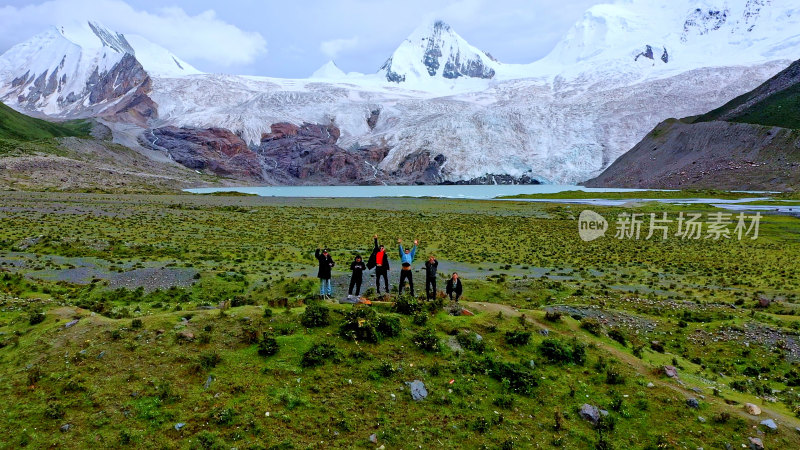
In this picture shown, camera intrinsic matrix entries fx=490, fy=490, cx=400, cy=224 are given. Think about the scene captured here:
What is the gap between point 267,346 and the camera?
40.6ft

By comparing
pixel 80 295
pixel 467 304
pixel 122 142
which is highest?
pixel 122 142

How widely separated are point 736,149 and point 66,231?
146825 mm

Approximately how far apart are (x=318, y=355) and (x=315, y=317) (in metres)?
1.62

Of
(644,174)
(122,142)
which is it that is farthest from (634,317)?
(122,142)

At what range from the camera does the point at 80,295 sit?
855 inches

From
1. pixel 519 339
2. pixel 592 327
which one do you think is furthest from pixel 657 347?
pixel 519 339

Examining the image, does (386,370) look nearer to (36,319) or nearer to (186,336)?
(186,336)

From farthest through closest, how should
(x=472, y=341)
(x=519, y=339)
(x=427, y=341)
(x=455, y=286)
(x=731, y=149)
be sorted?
(x=731, y=149) < (x=455, y=286) < (x=519, y=339) < (x=472, y=341) < (x=427, y=341)

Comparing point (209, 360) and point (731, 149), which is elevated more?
point (731, 149)

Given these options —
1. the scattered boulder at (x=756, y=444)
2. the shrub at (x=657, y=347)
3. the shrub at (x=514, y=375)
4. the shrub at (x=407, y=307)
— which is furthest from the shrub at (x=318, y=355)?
the shrub at (x=657, y=347)

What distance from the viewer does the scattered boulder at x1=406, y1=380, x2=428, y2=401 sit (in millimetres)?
11456

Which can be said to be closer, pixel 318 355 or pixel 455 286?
pixel 318 355

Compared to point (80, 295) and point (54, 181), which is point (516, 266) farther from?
point (54, 181)

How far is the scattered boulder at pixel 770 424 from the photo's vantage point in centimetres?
1088
